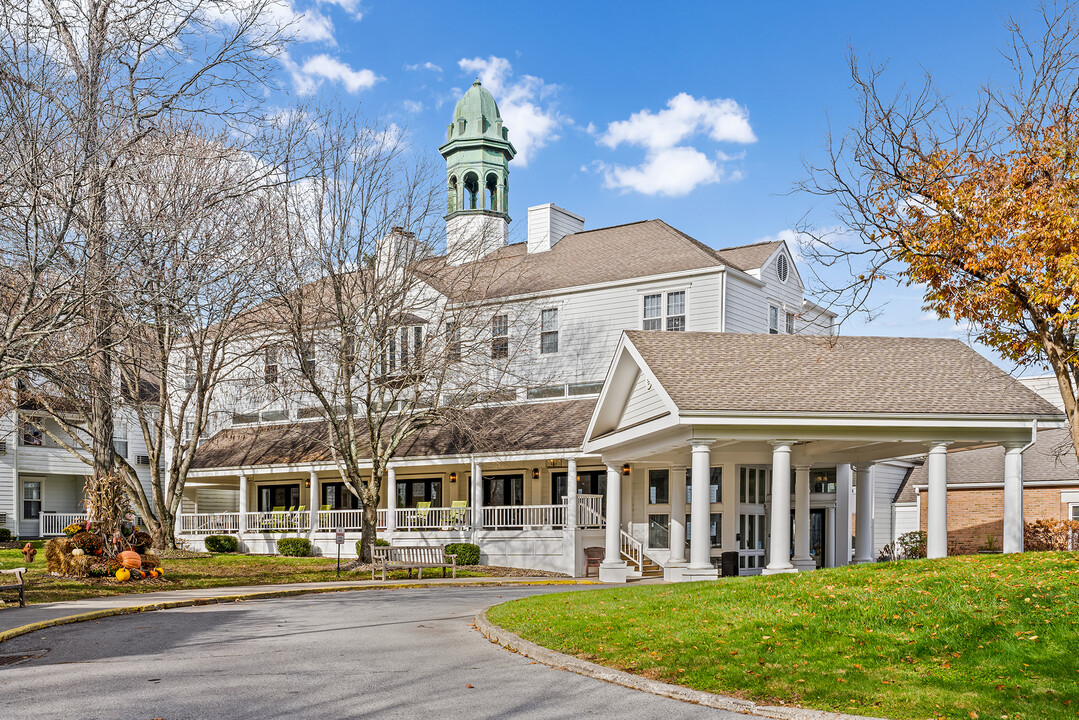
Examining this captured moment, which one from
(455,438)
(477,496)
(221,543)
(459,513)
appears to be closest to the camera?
(477,496)

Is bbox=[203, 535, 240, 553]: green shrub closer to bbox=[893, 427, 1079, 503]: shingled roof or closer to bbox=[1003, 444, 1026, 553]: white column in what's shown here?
bbox=[893, 427, 1079, 503]: shingled roof

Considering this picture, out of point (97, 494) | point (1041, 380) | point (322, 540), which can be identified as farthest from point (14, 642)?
point (1041, 380)

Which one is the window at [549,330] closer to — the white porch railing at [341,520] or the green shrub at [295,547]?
the white porch railing at [341,520]

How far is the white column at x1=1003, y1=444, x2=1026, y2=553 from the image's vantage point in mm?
20234

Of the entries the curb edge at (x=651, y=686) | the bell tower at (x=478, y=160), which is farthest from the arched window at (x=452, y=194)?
the curb edge at (x=651, y=686)

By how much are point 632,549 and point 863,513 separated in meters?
6.88

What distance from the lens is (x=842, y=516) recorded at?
28.6m

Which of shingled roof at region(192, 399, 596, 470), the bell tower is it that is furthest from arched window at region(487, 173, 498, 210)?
shingled roof at region(192, 399, 596, 470)

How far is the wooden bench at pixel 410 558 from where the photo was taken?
87.6 feet

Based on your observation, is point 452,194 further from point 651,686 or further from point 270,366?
point 651,686

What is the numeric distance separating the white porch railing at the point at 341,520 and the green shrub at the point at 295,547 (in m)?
0.89

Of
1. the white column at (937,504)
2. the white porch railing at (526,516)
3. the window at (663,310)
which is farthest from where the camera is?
the window at (663,310)

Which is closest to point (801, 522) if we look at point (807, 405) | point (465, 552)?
point (807, 405)

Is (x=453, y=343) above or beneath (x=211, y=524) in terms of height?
above
